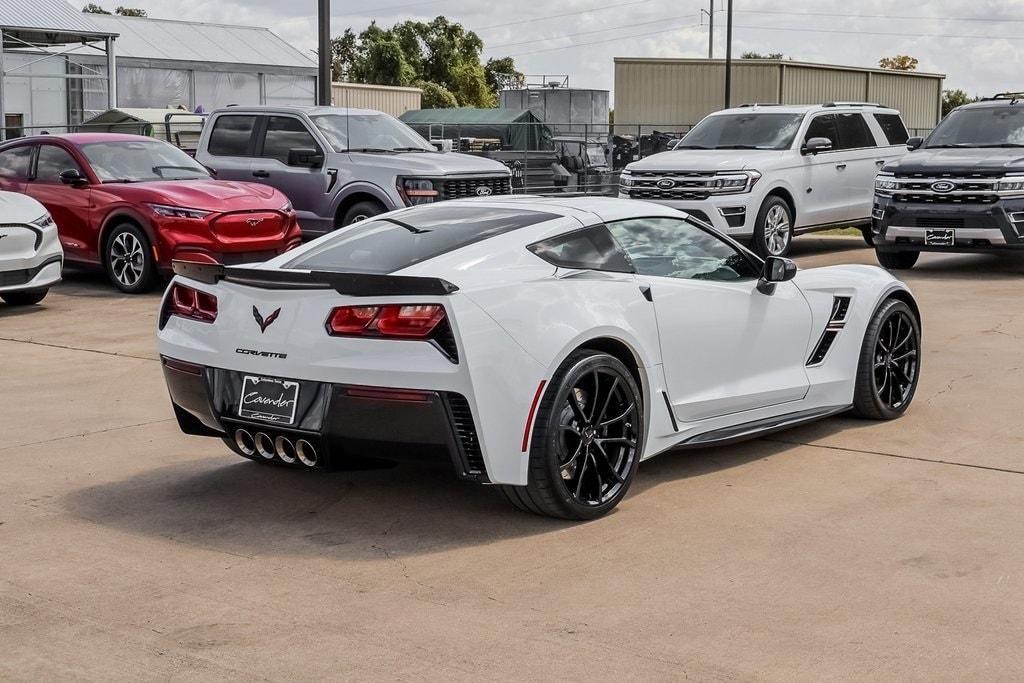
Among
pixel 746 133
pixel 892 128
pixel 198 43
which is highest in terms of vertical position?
pixel 198 43

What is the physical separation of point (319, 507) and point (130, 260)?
8.87 meters

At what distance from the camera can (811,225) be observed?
687 inches

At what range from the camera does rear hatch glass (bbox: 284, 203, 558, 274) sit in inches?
234

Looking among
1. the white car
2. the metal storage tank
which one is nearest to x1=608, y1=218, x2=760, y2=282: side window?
the white car

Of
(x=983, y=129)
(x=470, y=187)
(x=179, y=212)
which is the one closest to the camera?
(x=179, y=212)

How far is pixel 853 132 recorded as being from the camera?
1833 cm

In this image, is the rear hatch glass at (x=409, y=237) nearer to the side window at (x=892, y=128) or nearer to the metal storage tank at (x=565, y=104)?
the side window at (x=892, y=128)

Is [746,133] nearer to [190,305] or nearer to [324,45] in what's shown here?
[324,45]

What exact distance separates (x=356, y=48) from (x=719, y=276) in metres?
88.8

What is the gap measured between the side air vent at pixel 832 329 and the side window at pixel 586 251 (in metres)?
1.47

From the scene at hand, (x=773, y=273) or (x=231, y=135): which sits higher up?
(x=231, y=135)

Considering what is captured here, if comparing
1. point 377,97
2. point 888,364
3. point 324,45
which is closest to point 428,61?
point 377,97

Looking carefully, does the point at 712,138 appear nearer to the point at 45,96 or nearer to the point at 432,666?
the point at 432,666

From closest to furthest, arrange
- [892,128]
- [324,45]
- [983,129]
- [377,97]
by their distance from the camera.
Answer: [983,129] < [892,128] < [324,45] < [377,97]
